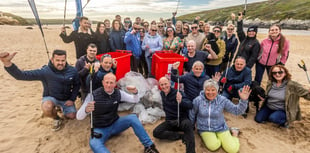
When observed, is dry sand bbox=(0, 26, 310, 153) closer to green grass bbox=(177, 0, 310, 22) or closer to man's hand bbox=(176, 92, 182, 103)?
man's hand bbox=(176, 92, 182, 103)

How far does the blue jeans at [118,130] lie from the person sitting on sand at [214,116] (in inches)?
42.0

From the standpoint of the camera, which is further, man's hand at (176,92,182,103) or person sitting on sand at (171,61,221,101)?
person sitting on sand at (171,61,221,101)

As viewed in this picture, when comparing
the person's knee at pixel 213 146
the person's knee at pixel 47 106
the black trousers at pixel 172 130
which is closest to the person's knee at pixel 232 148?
the person's knee at pixel 213 146

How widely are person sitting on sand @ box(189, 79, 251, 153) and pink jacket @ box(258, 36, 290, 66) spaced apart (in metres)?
2.21

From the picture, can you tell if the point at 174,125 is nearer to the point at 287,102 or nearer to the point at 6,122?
the point at 287,102

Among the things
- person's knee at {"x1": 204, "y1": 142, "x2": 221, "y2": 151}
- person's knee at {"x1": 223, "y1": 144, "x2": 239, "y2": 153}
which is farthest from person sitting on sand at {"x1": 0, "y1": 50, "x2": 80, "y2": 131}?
person's knee at {"x1": 223, "y1": 144, "x2": 239, "y2": 153}

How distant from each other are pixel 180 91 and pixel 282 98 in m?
2.32

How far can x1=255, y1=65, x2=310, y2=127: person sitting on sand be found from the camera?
3717 millimetres

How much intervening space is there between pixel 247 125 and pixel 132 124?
2766 mm

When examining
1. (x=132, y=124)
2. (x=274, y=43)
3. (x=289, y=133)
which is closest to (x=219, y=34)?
(x=274, y=43)

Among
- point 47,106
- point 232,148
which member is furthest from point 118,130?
point 232,148

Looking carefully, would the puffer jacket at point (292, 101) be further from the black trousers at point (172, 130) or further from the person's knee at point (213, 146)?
the black trousers at point (172, 130)

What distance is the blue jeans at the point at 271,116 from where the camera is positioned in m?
3.97

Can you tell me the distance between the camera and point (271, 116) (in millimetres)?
4086
